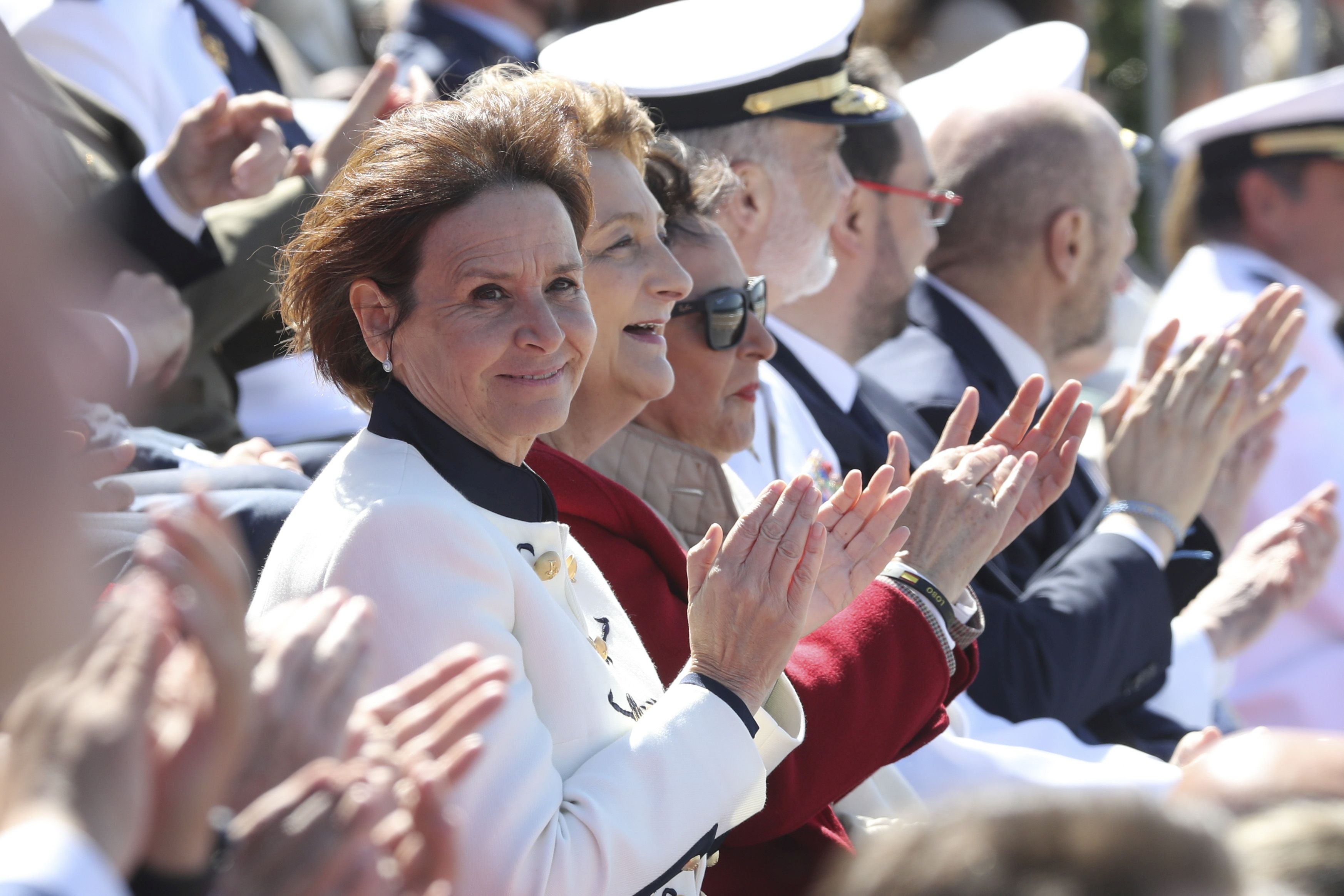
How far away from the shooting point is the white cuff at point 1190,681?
3619 mm

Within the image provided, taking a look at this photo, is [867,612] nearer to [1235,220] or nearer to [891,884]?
[891,884]

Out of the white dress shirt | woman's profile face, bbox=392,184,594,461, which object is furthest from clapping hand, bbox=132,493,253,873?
the white dress shirt

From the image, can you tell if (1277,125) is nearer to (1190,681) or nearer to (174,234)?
(1190,681)

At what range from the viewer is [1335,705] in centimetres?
452

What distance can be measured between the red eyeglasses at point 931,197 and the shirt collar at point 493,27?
195 centimetres

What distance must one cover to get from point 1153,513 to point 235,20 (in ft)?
8.94

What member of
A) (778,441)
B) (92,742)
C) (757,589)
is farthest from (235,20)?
(92,742)

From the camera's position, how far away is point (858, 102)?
369cm

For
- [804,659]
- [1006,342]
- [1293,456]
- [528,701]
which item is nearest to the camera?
[528,701]

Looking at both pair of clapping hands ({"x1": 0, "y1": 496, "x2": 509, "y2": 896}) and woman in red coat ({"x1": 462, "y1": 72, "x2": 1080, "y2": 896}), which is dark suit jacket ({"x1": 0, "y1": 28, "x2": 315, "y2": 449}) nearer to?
woman in red coat ({"x1": 462, "y1": 72, "x2": 1080, "y2": 896})

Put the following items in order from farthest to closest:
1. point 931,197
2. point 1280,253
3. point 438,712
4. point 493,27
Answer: point 493,27 < point 1280,253 < point 931,197 < point 438,712

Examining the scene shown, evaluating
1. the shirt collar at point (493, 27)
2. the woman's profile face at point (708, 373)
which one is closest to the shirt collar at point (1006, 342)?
the woman's profile face at point (708, 373)

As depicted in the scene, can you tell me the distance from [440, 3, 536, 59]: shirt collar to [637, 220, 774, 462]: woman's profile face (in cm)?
287

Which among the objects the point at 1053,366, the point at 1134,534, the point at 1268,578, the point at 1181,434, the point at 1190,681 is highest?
the point at 1181,434
